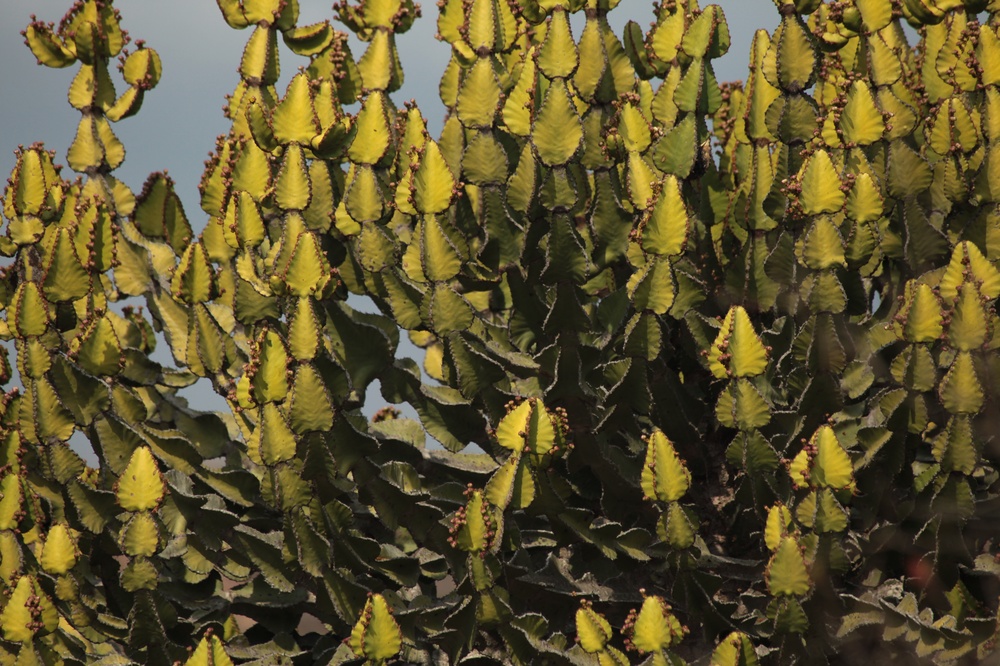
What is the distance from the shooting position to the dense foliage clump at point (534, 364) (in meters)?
4.65

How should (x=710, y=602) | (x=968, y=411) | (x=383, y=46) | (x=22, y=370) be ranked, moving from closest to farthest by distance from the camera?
(x=968, y=411)
(x=710, y=602)
(x=22, y=370)
(x=383, y=46)

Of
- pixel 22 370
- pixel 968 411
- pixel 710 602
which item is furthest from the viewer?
pixel 22 370

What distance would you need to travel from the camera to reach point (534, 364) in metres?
4.91

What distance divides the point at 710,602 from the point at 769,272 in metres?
1.32

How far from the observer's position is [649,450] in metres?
4.52

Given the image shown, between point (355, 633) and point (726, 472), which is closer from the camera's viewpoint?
point (355, 633)

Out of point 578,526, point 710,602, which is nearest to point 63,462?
point 578,526

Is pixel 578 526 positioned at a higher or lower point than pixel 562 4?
lower

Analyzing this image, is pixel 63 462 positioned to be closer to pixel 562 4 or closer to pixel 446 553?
pixel 446 553

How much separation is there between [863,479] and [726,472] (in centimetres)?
61

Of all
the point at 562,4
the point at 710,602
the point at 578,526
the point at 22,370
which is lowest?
the point at 710,602

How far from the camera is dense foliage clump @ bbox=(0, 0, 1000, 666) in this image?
4.65m

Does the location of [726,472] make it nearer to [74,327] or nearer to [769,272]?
[769,272]

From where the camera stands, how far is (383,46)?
5.52 m
